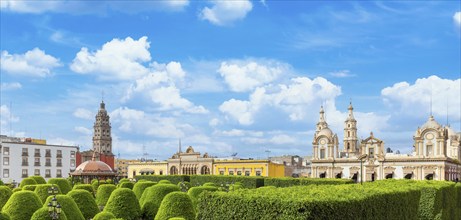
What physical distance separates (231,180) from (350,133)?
31584 mm

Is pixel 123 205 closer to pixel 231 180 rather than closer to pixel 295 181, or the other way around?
pixel 295 181

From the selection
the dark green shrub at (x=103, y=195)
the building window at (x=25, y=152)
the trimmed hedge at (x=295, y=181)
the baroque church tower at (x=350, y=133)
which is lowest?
the trimmed hedge at (x=295, y=181)

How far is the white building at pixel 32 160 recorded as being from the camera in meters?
92.3

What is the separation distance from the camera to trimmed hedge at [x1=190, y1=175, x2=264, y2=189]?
7144 cm

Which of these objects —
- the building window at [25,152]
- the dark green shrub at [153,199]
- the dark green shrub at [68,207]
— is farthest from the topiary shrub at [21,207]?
the building window at [25,152]

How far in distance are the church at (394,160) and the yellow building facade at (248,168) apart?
8135 millimetres

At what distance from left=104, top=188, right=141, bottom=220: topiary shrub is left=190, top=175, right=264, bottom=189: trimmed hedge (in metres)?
35.5

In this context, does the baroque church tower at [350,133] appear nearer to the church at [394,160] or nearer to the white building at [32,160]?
the church at [394,160]

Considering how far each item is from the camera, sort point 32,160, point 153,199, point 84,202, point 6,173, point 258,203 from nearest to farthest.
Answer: point 258,203
point 84,202
point 153,199
point 6,173
point 32,160

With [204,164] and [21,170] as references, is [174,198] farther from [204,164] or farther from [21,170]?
[21,170]

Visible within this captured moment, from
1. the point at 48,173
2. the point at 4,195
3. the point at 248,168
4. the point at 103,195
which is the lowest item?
the point at 48,173

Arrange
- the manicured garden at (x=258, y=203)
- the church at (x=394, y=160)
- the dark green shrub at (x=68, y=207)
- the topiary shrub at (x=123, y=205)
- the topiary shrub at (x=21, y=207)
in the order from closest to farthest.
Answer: the manicured garden at (x=258, y=203) < the dark green shrub at (x=68, y=207) < the topiary shrub at (x=21, y=207) < the topiary shrub at (x=123, y=205) < the church at (x=394, y=160)

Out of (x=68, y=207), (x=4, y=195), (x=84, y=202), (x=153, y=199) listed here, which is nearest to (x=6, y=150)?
(x=4, y=195)

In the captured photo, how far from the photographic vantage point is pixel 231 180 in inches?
2921
